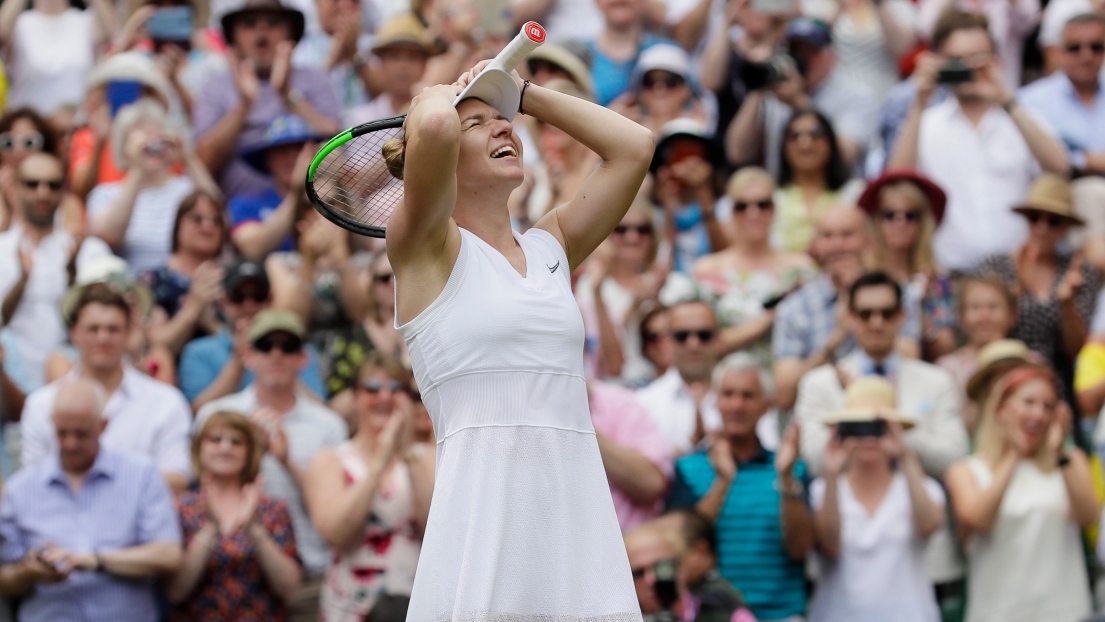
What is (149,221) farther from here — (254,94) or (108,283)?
(108,283)

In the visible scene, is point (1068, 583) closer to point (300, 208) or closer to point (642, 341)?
point (642, 341)

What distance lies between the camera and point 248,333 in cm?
852

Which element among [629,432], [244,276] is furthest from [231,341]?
[629,432]

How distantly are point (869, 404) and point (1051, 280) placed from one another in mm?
2241

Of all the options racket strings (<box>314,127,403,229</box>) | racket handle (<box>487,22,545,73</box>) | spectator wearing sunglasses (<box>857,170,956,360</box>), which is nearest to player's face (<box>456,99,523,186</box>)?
racket handle (<box>487,22,545,73</box>)

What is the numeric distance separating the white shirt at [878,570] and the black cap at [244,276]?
3107 millimetres

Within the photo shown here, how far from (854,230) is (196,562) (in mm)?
3921

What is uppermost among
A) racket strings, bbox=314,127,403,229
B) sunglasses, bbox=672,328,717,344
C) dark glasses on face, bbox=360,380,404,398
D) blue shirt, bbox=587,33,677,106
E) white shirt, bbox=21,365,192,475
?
blue shirt, bbox=587,33,677,106

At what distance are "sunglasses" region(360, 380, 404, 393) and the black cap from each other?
1.36 meters

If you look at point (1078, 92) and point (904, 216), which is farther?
point (1078, 92)

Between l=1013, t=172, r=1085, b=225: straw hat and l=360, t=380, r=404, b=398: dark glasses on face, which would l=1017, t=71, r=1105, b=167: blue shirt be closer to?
l=1013, t=172, r=1085, b=225: straw hat

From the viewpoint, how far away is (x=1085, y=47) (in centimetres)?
1103

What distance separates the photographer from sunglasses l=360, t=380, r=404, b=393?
25.8 ft

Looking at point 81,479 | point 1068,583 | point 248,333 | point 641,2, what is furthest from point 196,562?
point 641,2
